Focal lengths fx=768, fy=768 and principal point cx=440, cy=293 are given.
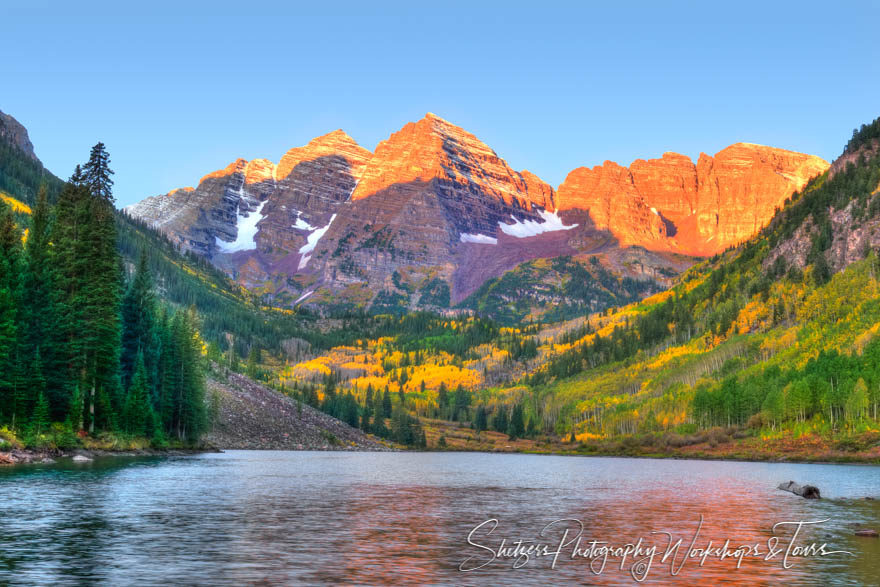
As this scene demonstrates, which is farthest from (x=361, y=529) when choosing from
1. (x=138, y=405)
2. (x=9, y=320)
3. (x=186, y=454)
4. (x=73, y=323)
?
(x=186, y=454)

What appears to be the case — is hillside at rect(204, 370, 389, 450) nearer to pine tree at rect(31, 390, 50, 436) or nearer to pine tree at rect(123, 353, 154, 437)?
pine tree at rect(123, 353, 154, 437)

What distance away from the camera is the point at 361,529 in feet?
144

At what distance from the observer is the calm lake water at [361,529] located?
30984mm

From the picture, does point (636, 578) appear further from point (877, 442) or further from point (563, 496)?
point (877, 442)

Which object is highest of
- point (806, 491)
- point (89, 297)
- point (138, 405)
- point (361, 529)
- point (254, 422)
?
point (89, 297)

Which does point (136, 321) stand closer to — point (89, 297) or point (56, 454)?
point (89, 297)

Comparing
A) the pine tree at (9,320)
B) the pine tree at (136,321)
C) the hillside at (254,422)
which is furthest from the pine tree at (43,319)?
the hillside at (254,422)

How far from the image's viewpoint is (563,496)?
70.1m

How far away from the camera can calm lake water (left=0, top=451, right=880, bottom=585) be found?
31.0m

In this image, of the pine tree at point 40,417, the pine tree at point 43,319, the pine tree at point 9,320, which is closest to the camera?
the pine tree at point 9,320

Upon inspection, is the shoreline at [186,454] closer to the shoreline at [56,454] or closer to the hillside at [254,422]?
Result: the shoreline at [56,454]

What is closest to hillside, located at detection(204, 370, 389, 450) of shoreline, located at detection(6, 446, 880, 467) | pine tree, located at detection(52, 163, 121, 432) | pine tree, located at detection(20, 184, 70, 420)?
shoreline, located at detection(6, 446, 880, 467)

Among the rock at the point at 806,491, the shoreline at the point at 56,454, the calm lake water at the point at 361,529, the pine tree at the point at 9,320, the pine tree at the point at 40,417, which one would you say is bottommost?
the rock at the point at 806,491

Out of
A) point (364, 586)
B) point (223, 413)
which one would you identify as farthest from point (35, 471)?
point (223, 413)
